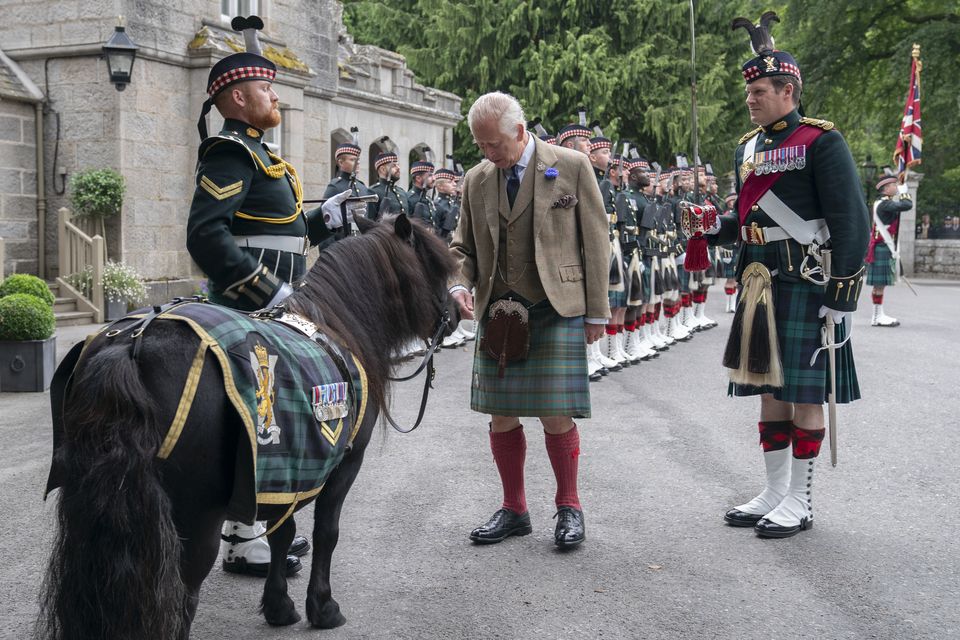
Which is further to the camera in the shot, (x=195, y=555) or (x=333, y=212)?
(x=333, y=212)

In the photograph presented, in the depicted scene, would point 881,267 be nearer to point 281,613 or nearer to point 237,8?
point 237,8

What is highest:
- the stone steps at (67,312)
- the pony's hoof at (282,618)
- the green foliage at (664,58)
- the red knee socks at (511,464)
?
the green foliage at (664,58)

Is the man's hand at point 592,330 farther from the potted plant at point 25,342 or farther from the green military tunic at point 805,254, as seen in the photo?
the potted plant at point 25,342

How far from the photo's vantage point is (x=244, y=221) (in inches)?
154

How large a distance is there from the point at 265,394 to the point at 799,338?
279 centimetres

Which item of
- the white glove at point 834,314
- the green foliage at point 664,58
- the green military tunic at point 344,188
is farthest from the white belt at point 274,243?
the green foliage at point 664,58

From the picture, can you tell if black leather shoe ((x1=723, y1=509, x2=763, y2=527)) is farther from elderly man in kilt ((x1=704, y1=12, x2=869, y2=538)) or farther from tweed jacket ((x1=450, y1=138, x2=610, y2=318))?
tweed jacket ((x1=450, y1=138, x2=610, y2=318))

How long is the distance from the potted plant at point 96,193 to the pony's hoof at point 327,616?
10.2m

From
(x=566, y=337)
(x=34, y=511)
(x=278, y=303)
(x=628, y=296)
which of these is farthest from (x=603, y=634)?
(x=628, y=296)

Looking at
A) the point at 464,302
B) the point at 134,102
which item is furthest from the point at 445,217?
the point at 464,302

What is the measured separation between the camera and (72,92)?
13.0 meters

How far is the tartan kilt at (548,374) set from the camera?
4.49 metres

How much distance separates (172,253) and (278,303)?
10.8 meters

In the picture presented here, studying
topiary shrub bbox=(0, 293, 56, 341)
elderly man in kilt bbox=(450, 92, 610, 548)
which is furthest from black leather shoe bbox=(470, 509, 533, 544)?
topiary shrub bbox=(0, 293, 56, 341)
